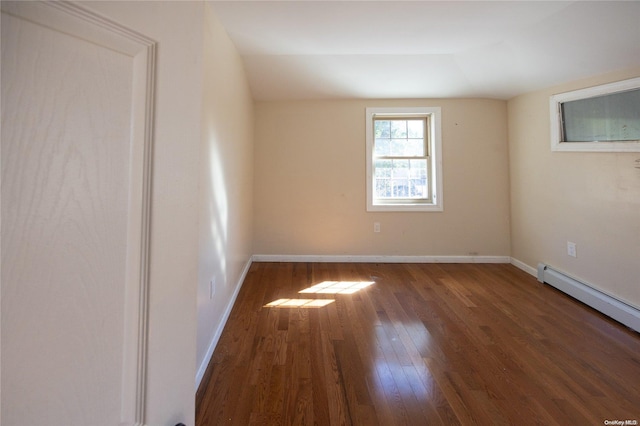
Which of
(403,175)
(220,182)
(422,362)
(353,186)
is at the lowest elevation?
(422,362)

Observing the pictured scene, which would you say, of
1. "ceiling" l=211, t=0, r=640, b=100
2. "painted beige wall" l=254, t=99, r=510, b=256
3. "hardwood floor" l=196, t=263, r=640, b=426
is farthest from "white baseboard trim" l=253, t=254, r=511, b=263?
"ceiling" l=211, t=0, r=640, b=100

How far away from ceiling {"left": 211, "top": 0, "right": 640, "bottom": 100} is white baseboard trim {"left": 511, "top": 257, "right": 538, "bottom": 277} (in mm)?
2015

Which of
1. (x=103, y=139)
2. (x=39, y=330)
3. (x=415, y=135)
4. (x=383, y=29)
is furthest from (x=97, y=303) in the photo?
(x=415, y=135)

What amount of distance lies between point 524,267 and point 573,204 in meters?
1.00

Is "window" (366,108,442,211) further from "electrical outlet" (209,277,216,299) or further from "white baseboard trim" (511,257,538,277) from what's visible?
"electrical outlet" (209,277,216,299)

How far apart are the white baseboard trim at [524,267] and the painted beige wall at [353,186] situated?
15cm

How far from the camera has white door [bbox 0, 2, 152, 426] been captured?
0.31 meters

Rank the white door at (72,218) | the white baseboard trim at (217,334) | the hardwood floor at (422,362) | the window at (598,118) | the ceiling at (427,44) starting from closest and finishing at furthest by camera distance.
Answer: the white door at (72,218)
the hardwood floor at (422,362)
the white baseboard trim at (217,334)
the ceiling at (427,44)
the window at (598,118)

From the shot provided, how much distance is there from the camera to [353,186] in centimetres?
377

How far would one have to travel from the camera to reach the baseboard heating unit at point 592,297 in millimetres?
2107

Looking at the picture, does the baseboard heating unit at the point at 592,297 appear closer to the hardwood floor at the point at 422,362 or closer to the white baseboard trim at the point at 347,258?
the hardwood floor at the point at 422,362

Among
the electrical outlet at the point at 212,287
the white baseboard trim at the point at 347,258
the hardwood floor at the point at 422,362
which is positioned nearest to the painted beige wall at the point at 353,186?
the white baseboard trim at the point at 347,258

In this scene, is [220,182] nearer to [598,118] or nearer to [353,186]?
[353,186]

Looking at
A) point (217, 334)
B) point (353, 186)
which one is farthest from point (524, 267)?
point (217, 334)
